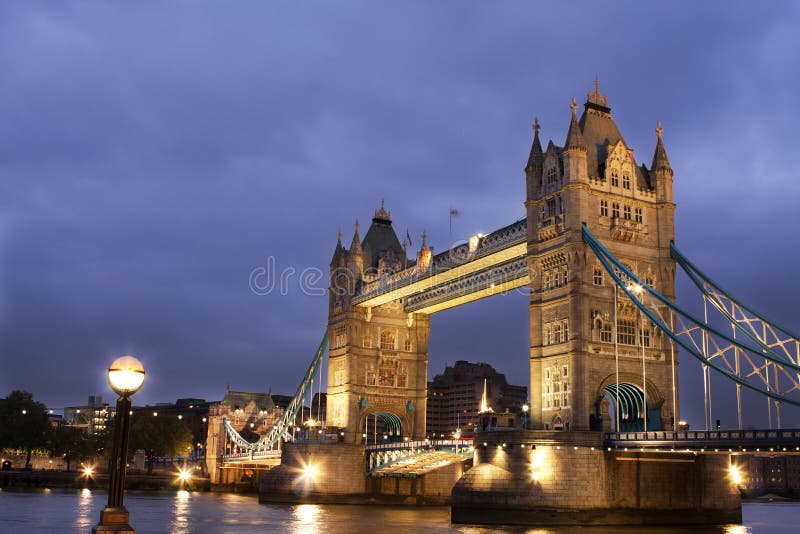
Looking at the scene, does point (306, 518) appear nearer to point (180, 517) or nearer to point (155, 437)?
point (180, 517)

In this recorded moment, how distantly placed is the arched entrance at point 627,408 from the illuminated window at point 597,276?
5831 millimetres

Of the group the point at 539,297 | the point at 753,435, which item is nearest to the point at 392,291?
the point at 539,297

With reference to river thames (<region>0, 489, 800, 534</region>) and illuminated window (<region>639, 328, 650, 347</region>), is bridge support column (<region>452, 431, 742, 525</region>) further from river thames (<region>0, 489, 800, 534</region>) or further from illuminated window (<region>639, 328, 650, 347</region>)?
illuminated window (<region>639, 328, 650, 347</region>)

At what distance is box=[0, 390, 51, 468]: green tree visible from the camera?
108250 millimetres

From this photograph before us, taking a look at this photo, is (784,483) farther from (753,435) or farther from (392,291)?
(753,435)

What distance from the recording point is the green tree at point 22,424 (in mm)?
108250

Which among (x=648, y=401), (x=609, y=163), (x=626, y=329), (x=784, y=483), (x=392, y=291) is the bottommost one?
(x=784, y=483)

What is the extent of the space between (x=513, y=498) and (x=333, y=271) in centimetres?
3825

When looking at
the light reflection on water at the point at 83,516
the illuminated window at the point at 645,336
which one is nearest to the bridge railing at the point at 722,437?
the illuminated window at the point at 645,336

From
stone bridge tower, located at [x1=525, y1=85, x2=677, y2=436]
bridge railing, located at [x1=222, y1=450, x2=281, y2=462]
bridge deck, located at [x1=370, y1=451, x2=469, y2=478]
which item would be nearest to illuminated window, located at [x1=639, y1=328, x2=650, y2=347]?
stone bridge tower, located at [x1=525, y1=85, x2=677, y2=436]

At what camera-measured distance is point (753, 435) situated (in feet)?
133

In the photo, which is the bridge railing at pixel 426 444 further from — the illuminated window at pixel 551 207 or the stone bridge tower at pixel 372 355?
the illuminated window at pixel 551 207

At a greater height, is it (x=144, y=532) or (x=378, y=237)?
(x=378, y=237)

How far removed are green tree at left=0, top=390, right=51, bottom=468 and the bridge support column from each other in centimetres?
7584
